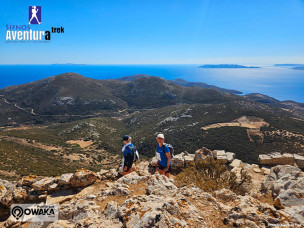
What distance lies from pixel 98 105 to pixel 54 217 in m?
97.1

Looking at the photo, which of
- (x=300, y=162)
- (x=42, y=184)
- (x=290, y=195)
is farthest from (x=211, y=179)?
(x=300, y=162)

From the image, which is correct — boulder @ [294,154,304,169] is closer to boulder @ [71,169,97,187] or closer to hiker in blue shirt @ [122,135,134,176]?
hiker in blue shirt @ [122,135,134,176]

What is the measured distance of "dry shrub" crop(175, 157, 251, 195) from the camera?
6.48 m

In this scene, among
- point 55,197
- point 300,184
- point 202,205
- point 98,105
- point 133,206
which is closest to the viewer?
point 133,206

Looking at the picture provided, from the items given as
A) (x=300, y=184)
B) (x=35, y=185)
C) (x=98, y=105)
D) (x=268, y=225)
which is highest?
(x=268, y=225)

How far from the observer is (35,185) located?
23.7 ft

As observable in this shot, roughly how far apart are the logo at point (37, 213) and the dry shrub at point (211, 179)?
4.48 m

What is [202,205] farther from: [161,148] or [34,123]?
[34,123]

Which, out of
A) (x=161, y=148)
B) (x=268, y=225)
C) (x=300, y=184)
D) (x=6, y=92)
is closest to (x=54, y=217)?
(x=161, y=148)

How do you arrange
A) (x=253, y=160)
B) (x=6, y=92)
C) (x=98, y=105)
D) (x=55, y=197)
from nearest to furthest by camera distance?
(x=55, y=197) → (x=253, y=160) → (x=98, y=105) → (x=6, y=92)

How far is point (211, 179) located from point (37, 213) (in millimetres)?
6703

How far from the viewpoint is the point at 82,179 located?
7504 millimetres

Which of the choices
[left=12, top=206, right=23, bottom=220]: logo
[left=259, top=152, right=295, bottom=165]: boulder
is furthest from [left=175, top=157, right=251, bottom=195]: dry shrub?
[left=12, top=206, right=23, bottom=220]: logo

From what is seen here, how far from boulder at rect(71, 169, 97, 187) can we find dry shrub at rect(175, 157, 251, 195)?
413cm
